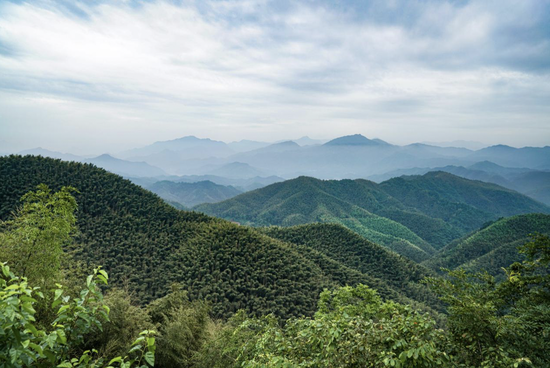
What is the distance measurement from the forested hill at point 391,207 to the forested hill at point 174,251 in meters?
64.6

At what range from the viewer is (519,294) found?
8.53m

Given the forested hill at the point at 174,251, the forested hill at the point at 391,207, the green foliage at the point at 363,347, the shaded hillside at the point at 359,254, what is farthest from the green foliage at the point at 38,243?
the forested hill at the point at 391,207

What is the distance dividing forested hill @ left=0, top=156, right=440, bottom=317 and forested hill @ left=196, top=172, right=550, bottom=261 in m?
64.6

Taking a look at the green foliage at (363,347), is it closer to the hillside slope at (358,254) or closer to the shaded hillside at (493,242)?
the hillside slope at (358,254)

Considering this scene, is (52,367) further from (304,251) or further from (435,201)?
(435,201)

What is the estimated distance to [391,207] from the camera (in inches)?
5861

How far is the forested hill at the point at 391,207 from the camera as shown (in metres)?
108

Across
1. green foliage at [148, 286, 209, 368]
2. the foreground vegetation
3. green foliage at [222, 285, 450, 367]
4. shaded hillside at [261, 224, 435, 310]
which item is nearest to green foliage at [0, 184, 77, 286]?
the foreground vegetation

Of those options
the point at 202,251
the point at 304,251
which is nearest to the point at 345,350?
the point at 202,251

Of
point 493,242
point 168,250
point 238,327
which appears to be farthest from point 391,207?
point 238,327

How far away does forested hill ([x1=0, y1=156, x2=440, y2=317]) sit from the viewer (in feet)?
87.0

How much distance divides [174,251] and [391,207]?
460ft

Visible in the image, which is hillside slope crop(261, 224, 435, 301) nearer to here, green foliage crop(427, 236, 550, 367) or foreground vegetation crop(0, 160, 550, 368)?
foreground vegetation crop(0, 160, 550, 368)

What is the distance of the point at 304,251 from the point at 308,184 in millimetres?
102919
